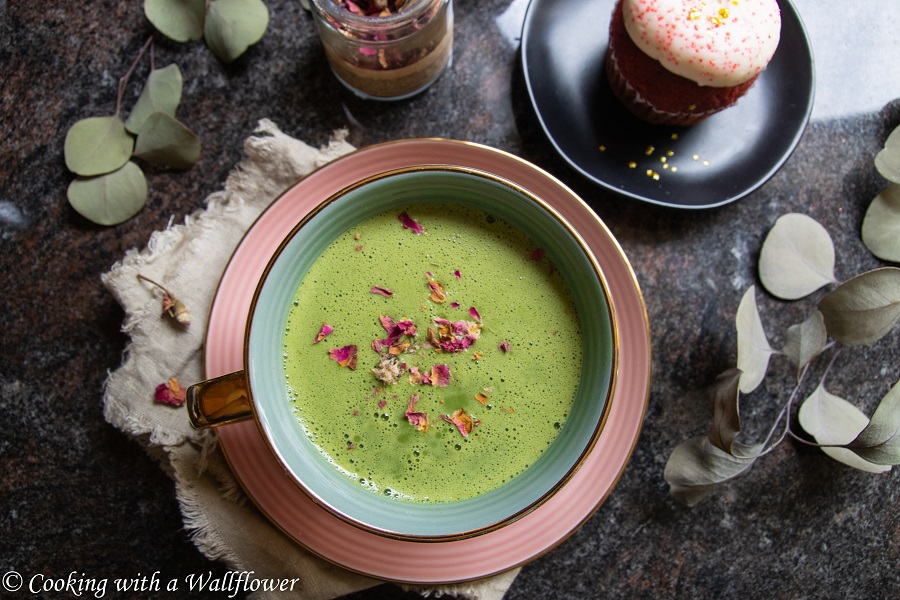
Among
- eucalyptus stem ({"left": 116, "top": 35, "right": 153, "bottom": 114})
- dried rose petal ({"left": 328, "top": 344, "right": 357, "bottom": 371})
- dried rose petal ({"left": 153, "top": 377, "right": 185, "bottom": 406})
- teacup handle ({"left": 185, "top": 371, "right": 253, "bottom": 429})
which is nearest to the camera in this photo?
teacup handle ({"left": 185, "top": 371, "right": 253, "bottom": 429})

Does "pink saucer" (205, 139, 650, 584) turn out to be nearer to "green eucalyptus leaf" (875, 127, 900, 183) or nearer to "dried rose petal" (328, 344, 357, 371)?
"dried rose petal" (328, 344, 357, 371)

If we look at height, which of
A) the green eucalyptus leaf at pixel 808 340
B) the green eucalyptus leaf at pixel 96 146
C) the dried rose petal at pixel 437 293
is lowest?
the green eucalyptus leaf at pixel 808 340

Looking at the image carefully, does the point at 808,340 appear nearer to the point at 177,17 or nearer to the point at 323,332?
the point at 323,332

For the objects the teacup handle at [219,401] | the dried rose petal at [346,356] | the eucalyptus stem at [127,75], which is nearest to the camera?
the teacup handle at [219,401]

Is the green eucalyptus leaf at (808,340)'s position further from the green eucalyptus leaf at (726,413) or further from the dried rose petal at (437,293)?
the dried rose petal at (437,293)

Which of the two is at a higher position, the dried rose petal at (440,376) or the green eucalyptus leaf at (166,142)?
the green eucalyptus leaf at (166,142)

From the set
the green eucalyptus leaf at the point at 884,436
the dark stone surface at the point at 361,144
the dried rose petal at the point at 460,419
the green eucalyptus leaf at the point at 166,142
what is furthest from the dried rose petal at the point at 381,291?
the green eucalyptus leaf at the point at 884,436

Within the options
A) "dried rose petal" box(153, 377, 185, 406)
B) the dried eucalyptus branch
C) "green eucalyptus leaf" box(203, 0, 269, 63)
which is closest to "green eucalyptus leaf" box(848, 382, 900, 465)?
the dried eucalyptus branch

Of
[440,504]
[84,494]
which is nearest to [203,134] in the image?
[84,494]
